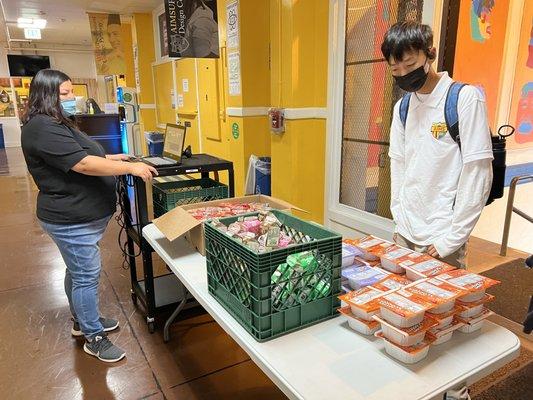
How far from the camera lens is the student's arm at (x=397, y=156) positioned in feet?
5.40

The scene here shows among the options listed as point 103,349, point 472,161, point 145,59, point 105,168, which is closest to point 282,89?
point 105,168

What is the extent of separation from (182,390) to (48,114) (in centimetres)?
159

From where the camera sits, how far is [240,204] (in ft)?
6.54

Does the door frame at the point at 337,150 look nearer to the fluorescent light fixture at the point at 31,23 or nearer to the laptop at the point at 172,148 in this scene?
the laptop at the point at 172,148

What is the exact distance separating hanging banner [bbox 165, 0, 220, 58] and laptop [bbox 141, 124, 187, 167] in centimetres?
181

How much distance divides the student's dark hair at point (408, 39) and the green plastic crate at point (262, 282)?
0.71 m

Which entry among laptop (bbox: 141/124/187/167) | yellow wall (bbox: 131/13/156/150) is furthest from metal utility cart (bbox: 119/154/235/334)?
yellow wall (bbox: 131/13/156/150)

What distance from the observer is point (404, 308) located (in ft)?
3.21

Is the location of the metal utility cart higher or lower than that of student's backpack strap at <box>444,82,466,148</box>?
lower

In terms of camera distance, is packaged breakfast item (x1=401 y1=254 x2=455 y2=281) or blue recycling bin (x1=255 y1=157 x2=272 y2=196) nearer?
packaged breakfast item (x1=401 y1=254 x2=455 y2=281)

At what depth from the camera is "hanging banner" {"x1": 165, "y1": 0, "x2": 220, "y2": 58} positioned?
399 centimetres

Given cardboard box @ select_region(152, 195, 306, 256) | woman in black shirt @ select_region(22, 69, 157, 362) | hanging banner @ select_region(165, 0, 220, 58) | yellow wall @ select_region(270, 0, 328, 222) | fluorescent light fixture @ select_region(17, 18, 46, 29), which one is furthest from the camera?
fluorescent light fixture @ select_region(17, 18, 46, 29)

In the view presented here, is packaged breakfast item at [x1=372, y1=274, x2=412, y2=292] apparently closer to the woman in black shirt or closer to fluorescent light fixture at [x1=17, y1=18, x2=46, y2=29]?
the woman in black shirt

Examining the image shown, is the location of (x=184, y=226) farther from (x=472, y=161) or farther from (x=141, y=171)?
(x=472, y=161)
